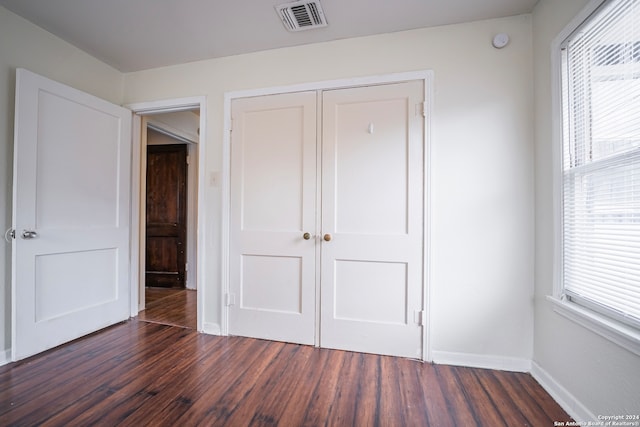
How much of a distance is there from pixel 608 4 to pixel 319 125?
5.53 ft

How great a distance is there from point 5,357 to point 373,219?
283cm

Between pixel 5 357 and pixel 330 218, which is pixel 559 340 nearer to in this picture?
pixel 330 218

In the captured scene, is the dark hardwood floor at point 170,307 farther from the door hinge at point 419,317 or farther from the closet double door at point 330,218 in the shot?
the door hinge at point 419,317

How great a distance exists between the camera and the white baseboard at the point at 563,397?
1.37m

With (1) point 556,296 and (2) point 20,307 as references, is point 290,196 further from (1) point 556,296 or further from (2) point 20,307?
(2) point 20,307

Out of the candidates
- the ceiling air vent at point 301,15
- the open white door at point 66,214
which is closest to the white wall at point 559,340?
the ceiling air vent at point 301,15

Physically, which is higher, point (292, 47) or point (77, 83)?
point (292, 47)

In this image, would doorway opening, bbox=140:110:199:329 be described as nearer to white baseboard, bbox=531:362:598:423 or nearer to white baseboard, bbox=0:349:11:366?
white baseboard, bbox=0:349:11:366

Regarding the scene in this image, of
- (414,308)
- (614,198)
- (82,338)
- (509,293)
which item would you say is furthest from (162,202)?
(614,198)

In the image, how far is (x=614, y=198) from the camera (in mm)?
1287

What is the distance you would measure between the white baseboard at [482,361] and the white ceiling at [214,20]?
2.43 metres

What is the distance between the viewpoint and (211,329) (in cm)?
247

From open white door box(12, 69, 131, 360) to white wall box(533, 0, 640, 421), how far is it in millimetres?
3510

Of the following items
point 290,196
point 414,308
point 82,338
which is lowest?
point 82,338
